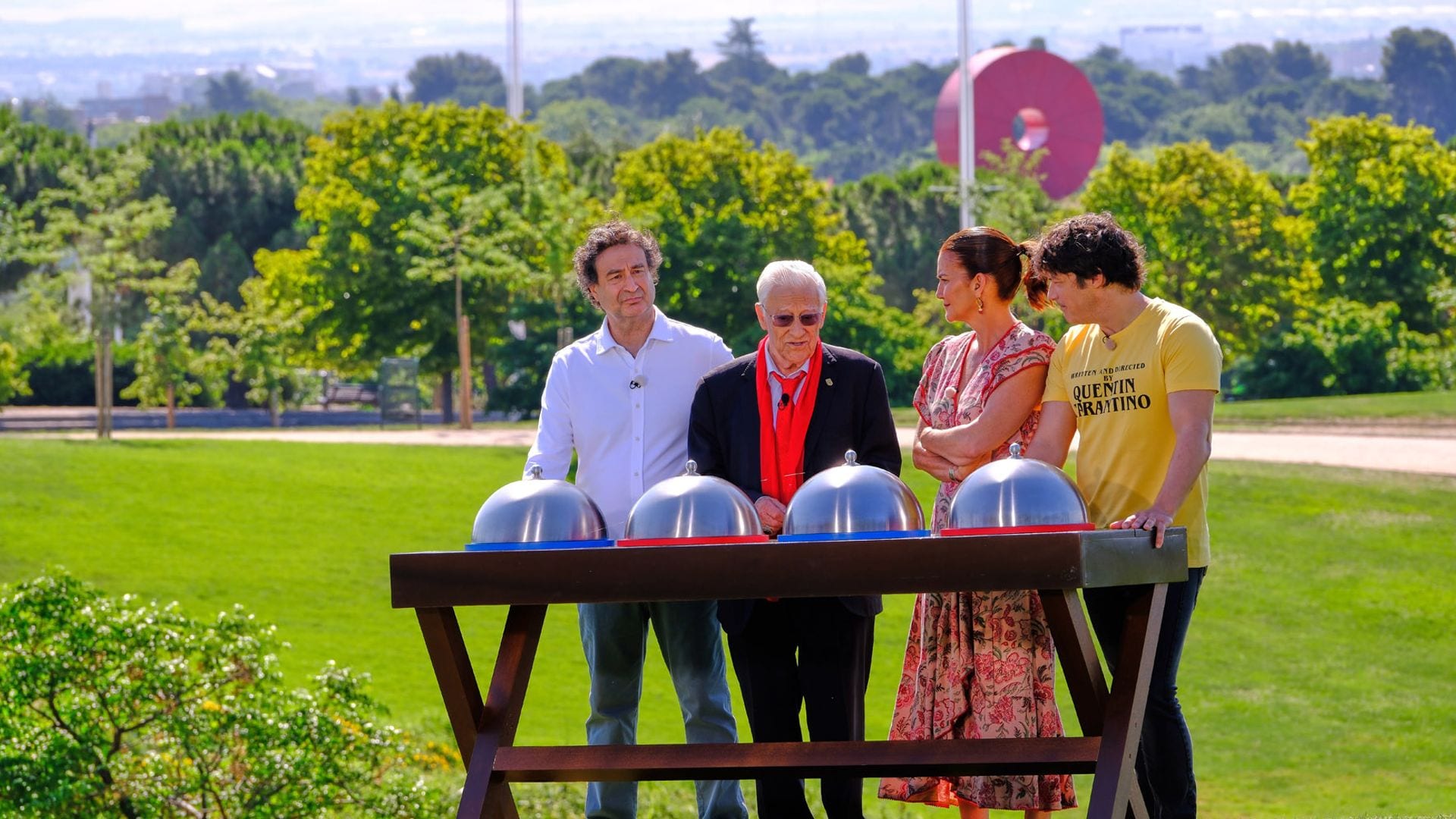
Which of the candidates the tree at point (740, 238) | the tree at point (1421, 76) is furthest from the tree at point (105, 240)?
the tree at point (1421, 76)

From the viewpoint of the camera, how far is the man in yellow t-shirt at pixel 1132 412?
230 inches

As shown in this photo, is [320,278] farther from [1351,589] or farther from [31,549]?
[1351,589]

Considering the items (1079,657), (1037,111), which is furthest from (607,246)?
(1037,111)

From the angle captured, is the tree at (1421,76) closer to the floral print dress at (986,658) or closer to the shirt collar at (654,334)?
the shirt collar at (654,334)

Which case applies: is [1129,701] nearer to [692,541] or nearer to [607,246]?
[692,541]

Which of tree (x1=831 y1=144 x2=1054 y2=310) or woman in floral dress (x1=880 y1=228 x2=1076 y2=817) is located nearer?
woman in floral dress (x1=880 y1=228 x2=1076 y2=817)

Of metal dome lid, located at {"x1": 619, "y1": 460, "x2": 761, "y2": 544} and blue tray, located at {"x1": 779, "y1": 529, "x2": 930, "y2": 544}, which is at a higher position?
metal dome lid, located at {"x1": 619, "y1": 460, "x2": 761, "y2": 544}

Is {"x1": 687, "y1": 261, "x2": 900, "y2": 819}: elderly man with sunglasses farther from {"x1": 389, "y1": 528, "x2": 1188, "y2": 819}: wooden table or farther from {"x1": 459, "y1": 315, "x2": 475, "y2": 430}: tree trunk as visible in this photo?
{"x1": 459, "y1": 315, "x2": 475, "y2": 430}: tree trunk

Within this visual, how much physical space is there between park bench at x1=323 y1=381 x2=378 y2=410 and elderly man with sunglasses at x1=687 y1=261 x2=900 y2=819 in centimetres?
5358

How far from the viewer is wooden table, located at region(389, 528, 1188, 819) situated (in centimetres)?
524

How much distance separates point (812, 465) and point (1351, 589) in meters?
17.6

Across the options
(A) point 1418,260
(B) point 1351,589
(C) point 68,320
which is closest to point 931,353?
(B) point 1351,589

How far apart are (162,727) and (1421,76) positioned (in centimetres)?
19517

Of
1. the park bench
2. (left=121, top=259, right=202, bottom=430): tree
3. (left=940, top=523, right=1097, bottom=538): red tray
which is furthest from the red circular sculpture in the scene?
(left=940, top=523, right=1097, bottom=538): red tray
